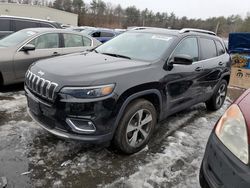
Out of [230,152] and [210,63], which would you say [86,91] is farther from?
[210,63]

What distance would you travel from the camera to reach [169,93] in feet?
11.3

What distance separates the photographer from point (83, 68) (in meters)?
2.89

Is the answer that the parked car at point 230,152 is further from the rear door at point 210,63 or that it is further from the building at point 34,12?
the building at point 34,12

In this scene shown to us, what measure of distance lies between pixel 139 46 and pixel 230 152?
247cm

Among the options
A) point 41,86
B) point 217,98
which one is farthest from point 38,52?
point 217,98

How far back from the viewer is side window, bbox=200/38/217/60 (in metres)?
4.38

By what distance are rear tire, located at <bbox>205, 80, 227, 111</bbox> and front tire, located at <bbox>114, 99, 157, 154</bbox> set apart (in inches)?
92.4

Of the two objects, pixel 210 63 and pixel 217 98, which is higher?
pixel 210 63

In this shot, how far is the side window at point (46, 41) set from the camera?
217 inches

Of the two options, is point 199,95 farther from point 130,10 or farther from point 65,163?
point 130,10

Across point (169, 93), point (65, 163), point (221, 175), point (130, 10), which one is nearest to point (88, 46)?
point (169, 93)

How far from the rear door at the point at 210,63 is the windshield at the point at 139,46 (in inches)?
40.1

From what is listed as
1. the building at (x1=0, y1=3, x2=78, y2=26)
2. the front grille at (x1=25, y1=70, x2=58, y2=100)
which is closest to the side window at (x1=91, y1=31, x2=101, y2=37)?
the front grille at (x1=25, y1=70, x2=58, y2=100)

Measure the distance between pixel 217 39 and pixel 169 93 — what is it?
96.8 inches
